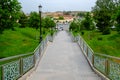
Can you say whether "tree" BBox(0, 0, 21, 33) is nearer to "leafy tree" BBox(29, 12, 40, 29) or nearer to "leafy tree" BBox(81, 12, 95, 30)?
"leafy tree" BBox(29, 12, 40, 29)

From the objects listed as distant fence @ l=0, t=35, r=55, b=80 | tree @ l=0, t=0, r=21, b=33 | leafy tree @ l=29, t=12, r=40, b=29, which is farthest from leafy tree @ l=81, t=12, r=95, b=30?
distant fence @ l=0, t=35, r=55, b=80

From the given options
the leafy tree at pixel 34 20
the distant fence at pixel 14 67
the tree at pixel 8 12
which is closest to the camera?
the distant fence at pixel 14 67

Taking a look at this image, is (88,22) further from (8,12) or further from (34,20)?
(8,12)

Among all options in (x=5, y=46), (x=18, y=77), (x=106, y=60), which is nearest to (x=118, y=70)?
(x=106, y=60)

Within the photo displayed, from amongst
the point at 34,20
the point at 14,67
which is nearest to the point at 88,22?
the point at 34,20

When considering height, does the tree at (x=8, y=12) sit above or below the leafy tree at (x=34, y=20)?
above

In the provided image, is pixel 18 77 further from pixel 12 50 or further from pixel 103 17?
pixel 103 17

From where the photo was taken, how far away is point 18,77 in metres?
11.0

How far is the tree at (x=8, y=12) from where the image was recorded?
2577 centimetres

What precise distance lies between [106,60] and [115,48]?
2468cm

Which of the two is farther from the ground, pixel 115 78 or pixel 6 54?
pixel 115 78

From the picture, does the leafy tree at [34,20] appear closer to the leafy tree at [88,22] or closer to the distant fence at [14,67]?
the leafy tree at [88,22]

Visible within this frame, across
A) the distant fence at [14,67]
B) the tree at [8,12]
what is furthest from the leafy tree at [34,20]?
the distant fence at [14,67]

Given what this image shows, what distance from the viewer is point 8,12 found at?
84.9ft
